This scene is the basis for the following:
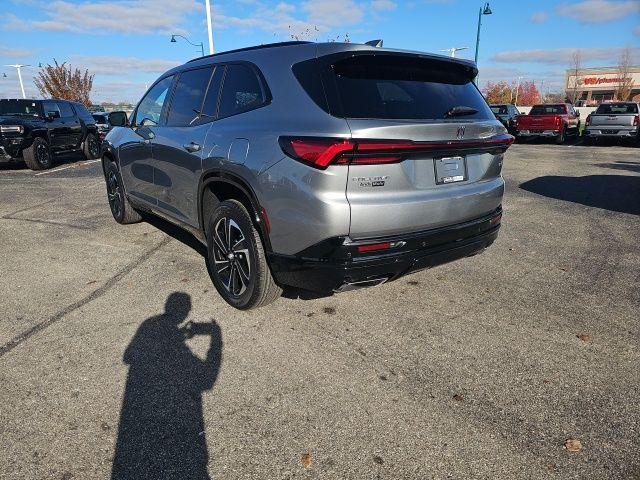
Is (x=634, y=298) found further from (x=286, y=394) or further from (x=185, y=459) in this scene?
(x=185, y=459)

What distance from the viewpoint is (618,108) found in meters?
18.1

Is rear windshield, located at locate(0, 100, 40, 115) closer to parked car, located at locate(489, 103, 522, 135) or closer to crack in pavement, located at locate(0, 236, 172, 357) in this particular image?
crack in pavement, located at locate(0, 236, 172, 357)

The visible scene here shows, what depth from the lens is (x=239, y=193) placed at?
330 centimetres

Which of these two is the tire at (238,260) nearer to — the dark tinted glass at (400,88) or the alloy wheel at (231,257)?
the alloy wheel at (231,257)

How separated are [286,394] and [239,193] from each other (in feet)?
4.88

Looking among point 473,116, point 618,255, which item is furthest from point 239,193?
point 618,255

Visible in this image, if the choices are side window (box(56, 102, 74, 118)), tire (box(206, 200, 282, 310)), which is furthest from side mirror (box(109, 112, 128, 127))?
side window (box(56, 102, 74, 118))

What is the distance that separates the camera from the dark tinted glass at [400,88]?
105 inches

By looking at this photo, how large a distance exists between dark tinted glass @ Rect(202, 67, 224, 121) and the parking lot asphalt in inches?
58.8

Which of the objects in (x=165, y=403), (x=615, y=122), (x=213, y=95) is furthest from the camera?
(x=615, y=122)

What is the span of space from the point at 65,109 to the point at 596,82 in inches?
3019

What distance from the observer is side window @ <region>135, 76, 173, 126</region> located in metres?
4.52

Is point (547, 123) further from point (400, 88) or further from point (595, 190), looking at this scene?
point (400, 88)

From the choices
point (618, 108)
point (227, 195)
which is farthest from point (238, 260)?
point (618, 108)
